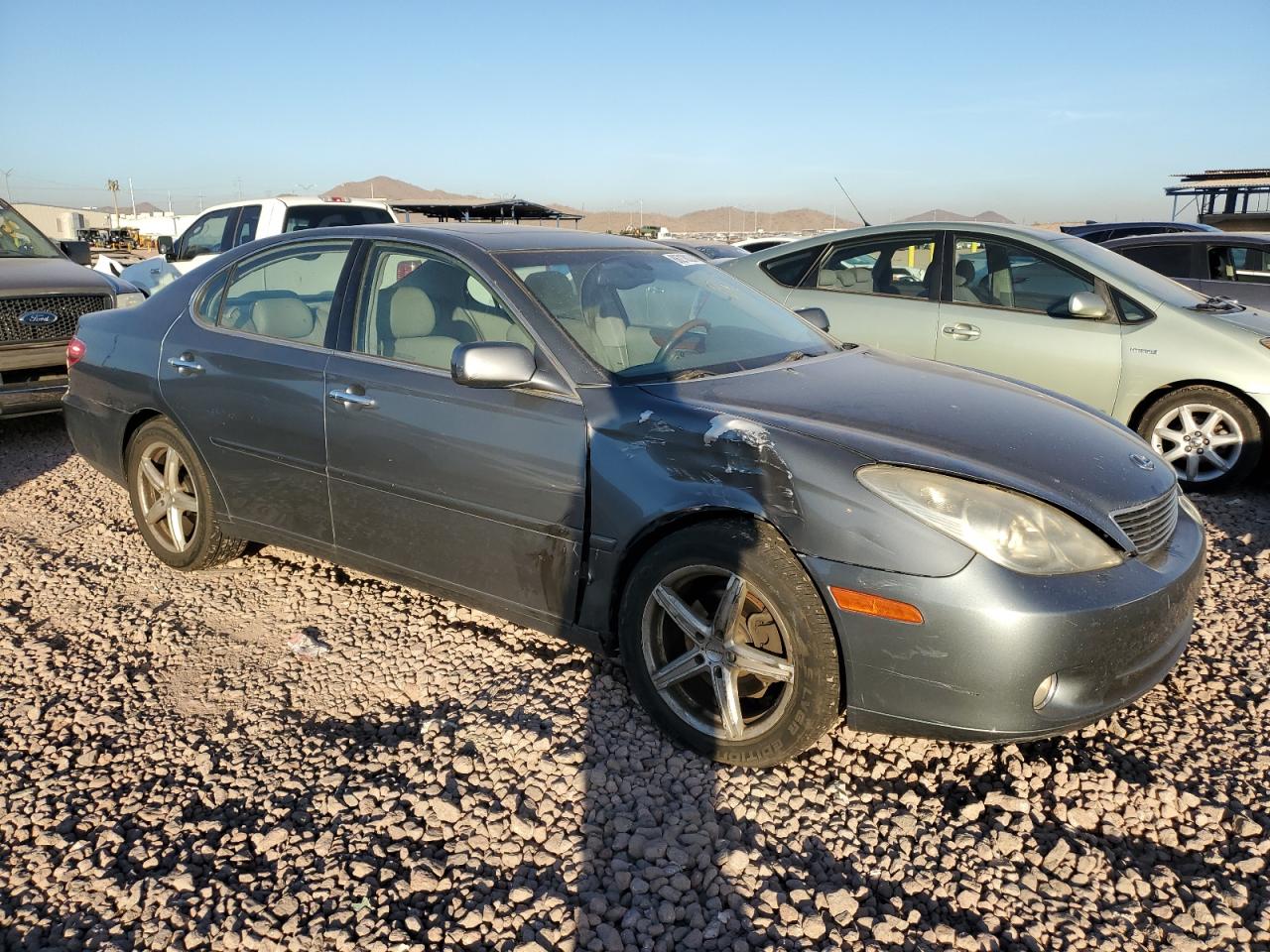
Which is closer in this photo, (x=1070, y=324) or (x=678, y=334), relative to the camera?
(x=678, y=334)

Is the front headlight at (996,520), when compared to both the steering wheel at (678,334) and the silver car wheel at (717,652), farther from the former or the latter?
the steering wheel at (678,334)

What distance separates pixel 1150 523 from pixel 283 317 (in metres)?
3.38

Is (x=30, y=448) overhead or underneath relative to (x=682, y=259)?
underneath

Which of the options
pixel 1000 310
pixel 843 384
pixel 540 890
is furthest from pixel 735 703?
pixel 1000 310

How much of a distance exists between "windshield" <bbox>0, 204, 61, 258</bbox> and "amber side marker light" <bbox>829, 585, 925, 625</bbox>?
310 inches

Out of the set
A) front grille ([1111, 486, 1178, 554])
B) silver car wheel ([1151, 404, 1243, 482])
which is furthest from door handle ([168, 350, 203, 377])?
silver car wheel ([1151, 404, 1243, 482])

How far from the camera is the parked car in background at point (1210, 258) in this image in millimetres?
7836

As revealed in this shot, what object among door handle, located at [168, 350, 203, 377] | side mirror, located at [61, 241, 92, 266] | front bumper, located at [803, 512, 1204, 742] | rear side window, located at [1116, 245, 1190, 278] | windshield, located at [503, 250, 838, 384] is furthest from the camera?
side mirror, located at [61, 241, 92, 266]

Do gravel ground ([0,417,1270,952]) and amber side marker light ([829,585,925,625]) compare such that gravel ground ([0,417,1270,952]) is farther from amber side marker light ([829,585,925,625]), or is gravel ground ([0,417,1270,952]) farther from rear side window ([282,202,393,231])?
rear side window ([282,202,393,231])

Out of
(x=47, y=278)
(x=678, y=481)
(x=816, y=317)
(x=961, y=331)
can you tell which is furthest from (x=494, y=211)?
(x=678, y=481)

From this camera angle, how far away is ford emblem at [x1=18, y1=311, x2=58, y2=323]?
6.94 meters

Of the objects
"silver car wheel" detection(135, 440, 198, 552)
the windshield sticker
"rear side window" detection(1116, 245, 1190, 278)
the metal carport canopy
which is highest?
the metal carport canopy

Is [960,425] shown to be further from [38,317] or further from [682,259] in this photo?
[38,317]

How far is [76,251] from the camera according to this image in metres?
8.56
